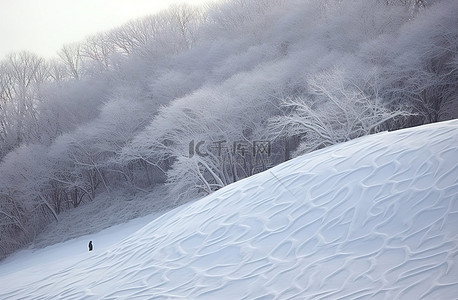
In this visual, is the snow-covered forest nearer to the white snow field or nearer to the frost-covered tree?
the frost-covered tree

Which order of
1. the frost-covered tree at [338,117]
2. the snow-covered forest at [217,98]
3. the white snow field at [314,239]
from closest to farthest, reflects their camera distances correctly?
the white snow field at [314,239] → the frost-covered tree at [338,117] → the snow-covered forest at [217,98]

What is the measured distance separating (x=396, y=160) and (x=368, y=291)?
162 inches

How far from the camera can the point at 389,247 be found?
8.41 m

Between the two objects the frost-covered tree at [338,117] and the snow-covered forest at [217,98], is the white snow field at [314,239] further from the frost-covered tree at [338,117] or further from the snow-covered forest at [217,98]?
the snow-covered forest at [217,98]

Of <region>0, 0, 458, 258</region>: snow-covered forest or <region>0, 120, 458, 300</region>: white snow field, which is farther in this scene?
<region>0, 0, 458, 258</region>: snow-covered forest

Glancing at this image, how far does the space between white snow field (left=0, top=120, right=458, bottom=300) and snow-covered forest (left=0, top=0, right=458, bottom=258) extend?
8.37m

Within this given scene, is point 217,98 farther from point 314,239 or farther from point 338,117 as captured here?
point 314,239

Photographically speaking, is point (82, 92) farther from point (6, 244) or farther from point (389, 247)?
point (389, 247)

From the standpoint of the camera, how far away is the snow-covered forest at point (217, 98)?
2356cm

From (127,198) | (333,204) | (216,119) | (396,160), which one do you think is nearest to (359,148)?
(396,160)

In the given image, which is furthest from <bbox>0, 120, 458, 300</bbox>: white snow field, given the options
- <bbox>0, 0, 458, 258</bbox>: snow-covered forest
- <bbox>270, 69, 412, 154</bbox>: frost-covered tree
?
<bbox>0, 0, 458, 258</bbox>: snow-covered forest

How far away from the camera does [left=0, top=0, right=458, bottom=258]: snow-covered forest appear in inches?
928

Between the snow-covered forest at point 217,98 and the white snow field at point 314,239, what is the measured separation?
8.37m

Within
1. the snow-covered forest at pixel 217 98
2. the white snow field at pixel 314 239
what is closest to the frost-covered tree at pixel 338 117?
the snow-covered forest at pixel 217 98
